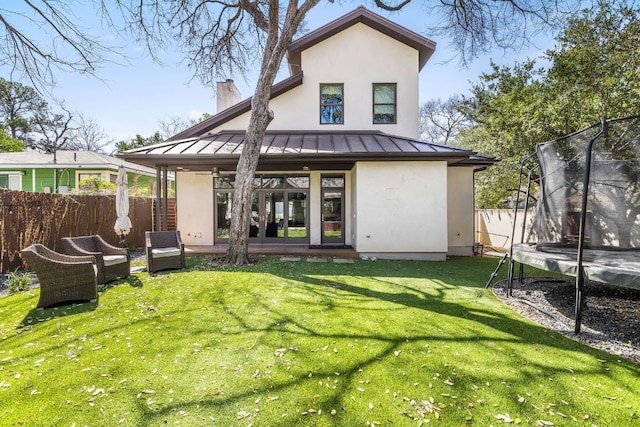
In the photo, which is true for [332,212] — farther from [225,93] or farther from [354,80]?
[225,93]

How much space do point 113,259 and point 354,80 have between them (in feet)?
31.7

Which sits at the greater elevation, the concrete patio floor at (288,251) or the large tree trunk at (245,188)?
the large tree trunk at (245,188)

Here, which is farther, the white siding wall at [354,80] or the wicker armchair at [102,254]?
the white siding wall at [354,80]

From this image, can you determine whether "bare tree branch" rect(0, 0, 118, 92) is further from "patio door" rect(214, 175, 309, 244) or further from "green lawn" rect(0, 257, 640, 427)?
"patio door" rect(214, 175, 309, 244)

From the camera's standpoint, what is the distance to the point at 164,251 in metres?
7.28

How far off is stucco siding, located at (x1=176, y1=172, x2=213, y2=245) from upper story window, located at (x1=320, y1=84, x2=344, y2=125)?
17.1 feet

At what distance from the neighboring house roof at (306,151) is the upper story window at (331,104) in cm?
99

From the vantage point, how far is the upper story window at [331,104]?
38.1ft

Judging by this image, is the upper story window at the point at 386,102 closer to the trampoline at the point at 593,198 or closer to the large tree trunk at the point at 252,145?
the large tree trunk at the point at 252,145

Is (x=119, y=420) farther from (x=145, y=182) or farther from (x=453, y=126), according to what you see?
(x=453, y=126)

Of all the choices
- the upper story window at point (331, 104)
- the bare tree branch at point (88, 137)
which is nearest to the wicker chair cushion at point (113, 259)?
the upper story window at point (331, 104)

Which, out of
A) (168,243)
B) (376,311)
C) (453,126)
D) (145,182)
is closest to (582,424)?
(376,311)

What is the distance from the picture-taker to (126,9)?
26.0 feet

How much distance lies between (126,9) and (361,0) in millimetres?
7145
